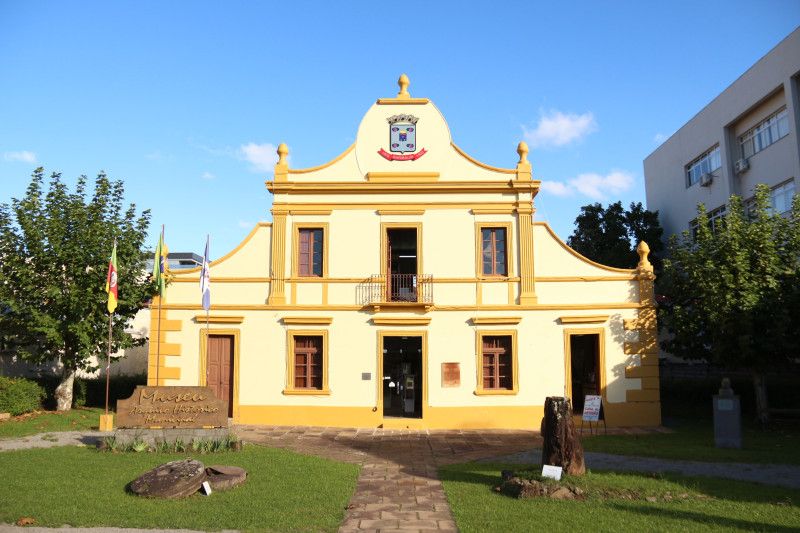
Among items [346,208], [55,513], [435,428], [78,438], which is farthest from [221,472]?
[346,208]

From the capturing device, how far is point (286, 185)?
18188 mm

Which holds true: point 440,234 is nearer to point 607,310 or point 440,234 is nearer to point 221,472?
point 607,310

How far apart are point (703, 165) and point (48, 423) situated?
2739 centimetres

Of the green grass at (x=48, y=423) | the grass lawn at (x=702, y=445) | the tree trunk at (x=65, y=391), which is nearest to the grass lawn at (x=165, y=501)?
the green grass at (x=48, y=423)

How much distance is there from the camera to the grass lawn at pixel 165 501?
24.7ft

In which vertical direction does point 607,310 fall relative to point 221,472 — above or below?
above

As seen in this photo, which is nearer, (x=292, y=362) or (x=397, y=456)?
(x=397, y=456)

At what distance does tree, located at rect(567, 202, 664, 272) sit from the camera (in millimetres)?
30547

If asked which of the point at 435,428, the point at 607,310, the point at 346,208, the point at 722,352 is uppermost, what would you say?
the point at 346,208

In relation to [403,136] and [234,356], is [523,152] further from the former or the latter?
[234,356]

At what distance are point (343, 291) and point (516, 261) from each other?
16.5 ft

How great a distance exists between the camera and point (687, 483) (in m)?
9.41

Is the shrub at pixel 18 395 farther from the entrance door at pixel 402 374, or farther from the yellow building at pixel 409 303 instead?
the entrance door at pixel 402 374

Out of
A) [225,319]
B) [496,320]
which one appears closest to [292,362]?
[225,319]
